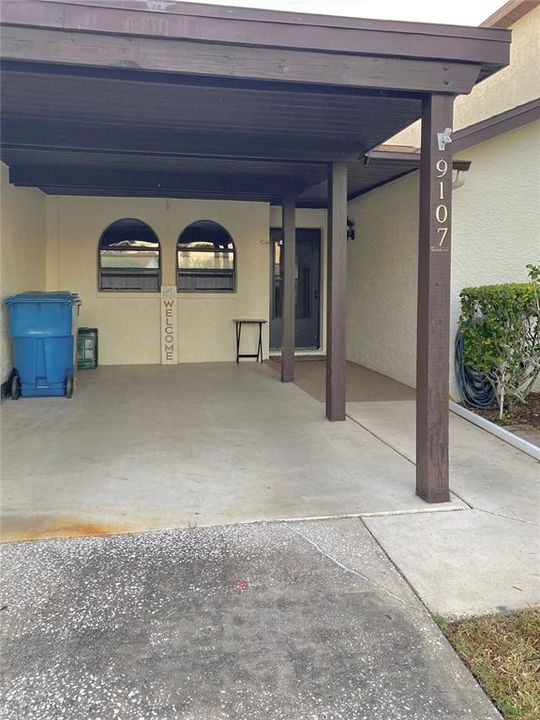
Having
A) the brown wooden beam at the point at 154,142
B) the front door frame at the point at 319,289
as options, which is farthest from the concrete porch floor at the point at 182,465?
the front door frame at the point at 319,289

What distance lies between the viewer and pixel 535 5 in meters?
6.87

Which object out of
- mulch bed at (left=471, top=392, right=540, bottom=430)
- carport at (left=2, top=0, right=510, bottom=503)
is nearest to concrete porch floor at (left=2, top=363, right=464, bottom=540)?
carport at (left=2, top=0, right=510, bottom=503)

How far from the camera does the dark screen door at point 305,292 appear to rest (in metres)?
10.7

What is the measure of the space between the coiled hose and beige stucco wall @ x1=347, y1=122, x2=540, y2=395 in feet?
0.63

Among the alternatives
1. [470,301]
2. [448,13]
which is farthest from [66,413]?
[448,13]

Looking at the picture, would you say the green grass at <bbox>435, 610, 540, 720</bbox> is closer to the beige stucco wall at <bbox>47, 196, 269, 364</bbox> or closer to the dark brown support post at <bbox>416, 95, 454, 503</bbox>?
the dark brown support post at <bbox>416, 95, 454, 503</bbox>

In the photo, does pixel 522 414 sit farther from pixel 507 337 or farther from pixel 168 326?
pixel 168 326

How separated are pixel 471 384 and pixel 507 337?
100 cm

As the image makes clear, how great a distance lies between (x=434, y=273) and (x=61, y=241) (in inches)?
291

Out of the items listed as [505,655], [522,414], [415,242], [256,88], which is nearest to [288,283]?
[415,242]

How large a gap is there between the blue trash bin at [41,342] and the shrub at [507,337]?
468cm

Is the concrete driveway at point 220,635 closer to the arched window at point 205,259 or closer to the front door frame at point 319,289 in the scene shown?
the arched window at point 205,259

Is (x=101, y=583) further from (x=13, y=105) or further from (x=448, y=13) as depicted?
(x=448, y=13)

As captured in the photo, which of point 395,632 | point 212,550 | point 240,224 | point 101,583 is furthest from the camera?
point 240,224
